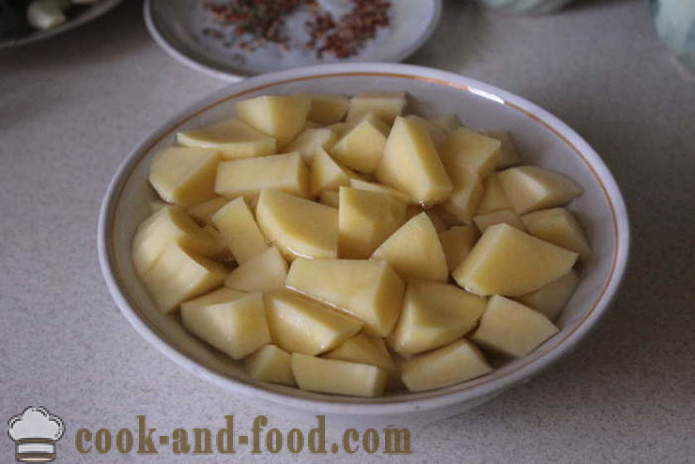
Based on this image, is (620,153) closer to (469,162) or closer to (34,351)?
(469,162)

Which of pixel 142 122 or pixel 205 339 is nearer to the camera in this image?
pixel 205 339

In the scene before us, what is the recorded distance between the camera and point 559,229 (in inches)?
34.1

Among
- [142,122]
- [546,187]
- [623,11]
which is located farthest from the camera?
[623,11]

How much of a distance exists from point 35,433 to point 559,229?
0.66 metres

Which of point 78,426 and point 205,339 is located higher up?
point 205,339

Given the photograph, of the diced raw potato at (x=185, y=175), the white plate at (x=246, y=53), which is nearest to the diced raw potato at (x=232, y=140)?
the diced raw potato at (x=185, y=175)

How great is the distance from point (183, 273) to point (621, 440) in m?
0.53

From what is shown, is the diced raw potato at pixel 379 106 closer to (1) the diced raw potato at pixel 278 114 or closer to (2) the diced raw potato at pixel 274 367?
(1) the diced raw potato at pixel 278 114

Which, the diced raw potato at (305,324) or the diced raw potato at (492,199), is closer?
the diced raw potato at (305,324)

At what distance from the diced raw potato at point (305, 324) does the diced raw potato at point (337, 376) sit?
0.02m

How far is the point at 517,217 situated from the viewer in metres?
0.91

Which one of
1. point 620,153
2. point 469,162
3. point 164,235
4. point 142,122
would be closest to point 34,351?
point 164,235

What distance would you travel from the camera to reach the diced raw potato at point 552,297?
31.7 inches

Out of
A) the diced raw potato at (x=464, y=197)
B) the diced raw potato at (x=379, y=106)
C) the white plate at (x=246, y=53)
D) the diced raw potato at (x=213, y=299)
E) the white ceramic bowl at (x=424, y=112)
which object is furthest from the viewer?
the white plate at (x=246, y=53)
